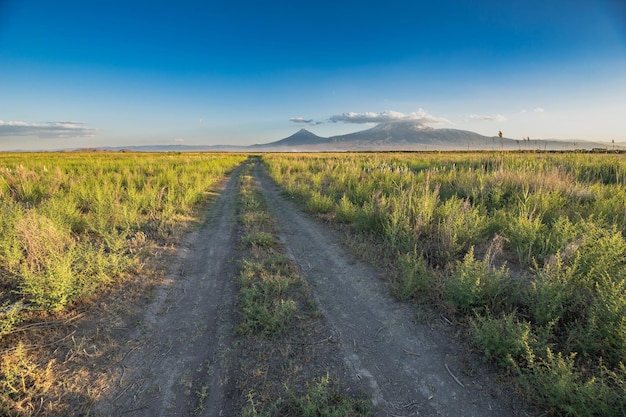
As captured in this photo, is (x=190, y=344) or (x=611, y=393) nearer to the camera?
(x=611, y=393)

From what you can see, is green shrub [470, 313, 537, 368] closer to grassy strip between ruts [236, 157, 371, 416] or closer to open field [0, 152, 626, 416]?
open field [0, 152, 626, 416]

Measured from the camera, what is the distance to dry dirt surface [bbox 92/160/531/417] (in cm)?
221

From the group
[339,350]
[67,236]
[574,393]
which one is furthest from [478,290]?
[67,236]

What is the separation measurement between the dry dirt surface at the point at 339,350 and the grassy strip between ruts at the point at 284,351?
0.13m

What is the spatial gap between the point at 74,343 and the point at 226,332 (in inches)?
56.8

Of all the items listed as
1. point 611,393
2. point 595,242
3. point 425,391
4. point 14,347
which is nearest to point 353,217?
Answer: point 595,242

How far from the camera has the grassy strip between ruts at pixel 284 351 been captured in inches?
85.4

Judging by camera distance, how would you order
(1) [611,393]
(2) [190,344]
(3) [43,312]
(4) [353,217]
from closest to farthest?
(1) [611,393], (2) [190,344], (3) [43,312], (4) [353,217]

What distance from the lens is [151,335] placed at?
2998 millimetres

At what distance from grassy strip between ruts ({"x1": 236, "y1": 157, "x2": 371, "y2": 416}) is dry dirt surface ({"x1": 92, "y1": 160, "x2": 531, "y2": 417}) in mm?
133

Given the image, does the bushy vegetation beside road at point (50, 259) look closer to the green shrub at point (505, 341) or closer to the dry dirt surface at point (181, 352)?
the dry dirt surface at point (181, 352)

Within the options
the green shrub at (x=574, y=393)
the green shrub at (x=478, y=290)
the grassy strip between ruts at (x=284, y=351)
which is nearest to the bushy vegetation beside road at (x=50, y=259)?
the grassy strip between ruts at (x=284, y=351)

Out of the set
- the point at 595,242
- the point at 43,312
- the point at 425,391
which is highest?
the point at 595,242

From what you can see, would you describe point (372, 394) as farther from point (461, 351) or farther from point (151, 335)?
point (151, 335)
